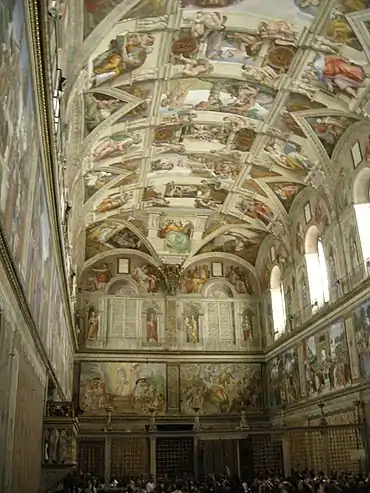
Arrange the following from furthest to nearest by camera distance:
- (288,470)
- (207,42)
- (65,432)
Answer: (288,470) → (207,42) → (65,432)

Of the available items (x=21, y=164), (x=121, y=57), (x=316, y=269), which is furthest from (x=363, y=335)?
(x=21, y=164)

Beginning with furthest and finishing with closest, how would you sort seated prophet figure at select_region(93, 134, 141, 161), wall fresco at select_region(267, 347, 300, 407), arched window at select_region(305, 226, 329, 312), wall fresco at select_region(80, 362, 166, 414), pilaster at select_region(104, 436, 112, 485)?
wall fresco at select_region(80, 362, 166, 414) < wall fresco at select_region(267, 347, 300, 407) < arched window at select_region(305, 226, 329, 312) < pilaster at select_region(104, 436, 112, 485) < seated prophet figure at select_region(93, 134, 141, 161)

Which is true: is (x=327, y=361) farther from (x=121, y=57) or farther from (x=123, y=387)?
(x=121, y=57)

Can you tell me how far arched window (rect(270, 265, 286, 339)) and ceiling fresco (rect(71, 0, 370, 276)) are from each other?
8.30 ft

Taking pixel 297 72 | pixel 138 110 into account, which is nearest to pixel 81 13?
pixel 138 110

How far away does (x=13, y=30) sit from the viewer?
25.0ft

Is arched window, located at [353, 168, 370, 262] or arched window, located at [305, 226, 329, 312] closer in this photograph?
arched window, located at [353, 168, 370, 262]

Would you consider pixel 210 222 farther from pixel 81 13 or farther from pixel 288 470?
pixel 81 13

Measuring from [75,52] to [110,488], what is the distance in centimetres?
1408

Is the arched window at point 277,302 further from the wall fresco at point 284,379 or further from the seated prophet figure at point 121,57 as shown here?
the seated prophet figure at point 121,57

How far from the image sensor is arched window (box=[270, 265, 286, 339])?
92.3 ft

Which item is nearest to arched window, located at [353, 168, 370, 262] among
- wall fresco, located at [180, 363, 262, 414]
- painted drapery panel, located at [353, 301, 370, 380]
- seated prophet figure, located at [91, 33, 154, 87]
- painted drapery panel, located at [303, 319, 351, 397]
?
painted drapery panel, located at [353, 301, 370, 380]

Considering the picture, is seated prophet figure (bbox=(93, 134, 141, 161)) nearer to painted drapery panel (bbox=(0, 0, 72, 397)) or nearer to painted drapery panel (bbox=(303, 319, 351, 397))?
painted drapery panel (bbox=(0, 0, 72, 397))

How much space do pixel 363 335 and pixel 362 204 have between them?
184 inches
